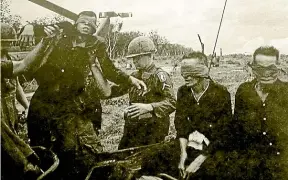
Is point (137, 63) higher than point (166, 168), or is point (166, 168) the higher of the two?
point (137, 63)

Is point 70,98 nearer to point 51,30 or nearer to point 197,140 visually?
A: point 51,30

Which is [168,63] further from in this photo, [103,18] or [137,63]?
[103,18]

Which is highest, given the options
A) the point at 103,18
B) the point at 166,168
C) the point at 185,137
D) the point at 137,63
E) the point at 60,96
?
the point at 103,18

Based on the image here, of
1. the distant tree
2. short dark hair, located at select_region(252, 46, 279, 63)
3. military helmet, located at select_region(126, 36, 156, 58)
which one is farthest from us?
the distant tree

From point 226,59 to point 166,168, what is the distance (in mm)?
1075

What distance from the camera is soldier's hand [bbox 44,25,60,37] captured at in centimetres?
469

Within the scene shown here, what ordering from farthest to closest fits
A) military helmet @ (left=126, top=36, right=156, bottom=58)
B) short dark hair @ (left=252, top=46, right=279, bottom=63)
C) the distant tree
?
the distant tree → military helmet @ (left=126, top=36, right=156, bottom=58) → short dark hair @ (left=252, top=46, right=279, bottom=63)

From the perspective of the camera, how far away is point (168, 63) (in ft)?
14.9

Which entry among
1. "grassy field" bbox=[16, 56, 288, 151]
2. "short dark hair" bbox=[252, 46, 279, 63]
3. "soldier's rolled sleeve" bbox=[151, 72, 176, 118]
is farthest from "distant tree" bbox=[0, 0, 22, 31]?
"short dark hair" bbox=[252, 46, 279, 63]

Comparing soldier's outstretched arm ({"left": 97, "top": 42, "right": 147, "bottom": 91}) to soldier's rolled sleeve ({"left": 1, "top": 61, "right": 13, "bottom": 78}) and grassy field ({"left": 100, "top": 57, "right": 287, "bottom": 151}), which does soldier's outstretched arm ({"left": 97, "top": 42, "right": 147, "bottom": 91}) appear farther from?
soldier's rolled sleeve ({"left": 1, "top": 61, "right": 13, "bottom": 78})

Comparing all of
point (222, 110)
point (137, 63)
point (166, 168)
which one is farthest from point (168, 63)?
point (166, 168)

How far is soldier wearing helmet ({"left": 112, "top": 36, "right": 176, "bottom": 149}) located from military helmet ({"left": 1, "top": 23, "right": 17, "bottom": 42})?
1031mm

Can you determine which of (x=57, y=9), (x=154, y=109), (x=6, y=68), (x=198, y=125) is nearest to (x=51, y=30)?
(x=57, y=9)

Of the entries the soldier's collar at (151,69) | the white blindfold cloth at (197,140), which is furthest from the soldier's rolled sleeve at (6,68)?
the white blindfold cloth at (197,140)
